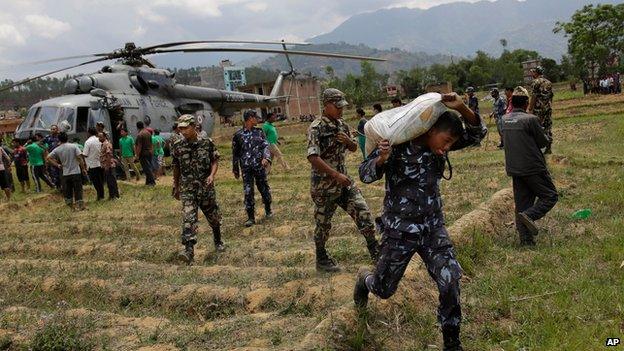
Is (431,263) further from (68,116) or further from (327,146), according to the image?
(68,116)

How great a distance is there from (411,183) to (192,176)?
3.69 m

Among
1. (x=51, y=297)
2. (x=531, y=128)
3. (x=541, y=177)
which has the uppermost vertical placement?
(x=531, y=128)

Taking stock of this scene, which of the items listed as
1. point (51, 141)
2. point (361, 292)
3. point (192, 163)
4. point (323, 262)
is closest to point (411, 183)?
point (361, 292)

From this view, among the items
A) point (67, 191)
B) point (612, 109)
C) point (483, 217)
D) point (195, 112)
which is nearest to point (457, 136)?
point (483, 217)

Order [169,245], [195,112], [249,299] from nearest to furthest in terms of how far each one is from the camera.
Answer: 1. [249,299]
2. [169,245]
3. [195,112]

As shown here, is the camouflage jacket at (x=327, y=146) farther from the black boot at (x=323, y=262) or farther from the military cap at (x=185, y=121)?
the military cap at (x=185, y=121)

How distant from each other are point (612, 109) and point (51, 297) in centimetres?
2328

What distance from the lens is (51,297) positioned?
5977 mm

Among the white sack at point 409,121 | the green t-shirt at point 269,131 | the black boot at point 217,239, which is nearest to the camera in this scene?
the white sack at point 409,121

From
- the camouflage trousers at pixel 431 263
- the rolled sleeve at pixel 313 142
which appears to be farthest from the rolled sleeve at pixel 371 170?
the rolled sleeve at pixel 313 142

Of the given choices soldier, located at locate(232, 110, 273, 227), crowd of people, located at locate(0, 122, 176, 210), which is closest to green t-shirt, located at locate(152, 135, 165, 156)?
crowd of people, located at locate(0, 122, 176, 210)

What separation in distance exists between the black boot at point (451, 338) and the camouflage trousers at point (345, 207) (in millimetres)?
1890

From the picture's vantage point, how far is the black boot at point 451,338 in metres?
3.59

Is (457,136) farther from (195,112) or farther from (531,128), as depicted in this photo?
(195,112)
